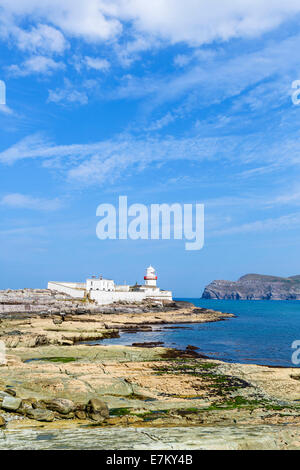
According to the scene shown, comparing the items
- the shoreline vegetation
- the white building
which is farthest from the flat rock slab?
the white building

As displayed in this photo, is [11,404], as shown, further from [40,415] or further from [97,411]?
[97,411]

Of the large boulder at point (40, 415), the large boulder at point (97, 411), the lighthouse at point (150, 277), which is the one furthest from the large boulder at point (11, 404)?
the lighthouse at point (150, 277)

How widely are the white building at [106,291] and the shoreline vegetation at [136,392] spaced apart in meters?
48.7

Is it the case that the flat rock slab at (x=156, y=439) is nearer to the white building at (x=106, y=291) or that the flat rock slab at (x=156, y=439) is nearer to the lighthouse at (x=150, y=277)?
the white building at (x=106, y=291)

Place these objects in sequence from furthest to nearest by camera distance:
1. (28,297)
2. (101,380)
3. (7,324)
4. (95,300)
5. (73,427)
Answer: (95,300), (28,297), (7,324), (101,380), (73,427)

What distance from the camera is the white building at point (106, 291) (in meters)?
83.7

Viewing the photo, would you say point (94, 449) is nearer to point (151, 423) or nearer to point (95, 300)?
point (151, 423)

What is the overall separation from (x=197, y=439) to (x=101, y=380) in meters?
11.5

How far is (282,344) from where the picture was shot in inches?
1678

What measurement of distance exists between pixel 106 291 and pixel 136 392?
6902cm

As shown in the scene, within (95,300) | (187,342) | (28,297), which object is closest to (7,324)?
(187,342)

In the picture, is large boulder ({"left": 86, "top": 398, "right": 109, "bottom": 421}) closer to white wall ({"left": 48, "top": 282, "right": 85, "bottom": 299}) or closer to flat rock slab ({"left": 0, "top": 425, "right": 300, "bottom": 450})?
flat rock slab ({"left": 0, "top": 425, "right": 300, "bottom": 450})

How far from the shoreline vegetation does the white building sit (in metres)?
48.7

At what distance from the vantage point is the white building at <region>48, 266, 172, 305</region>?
83.7m
